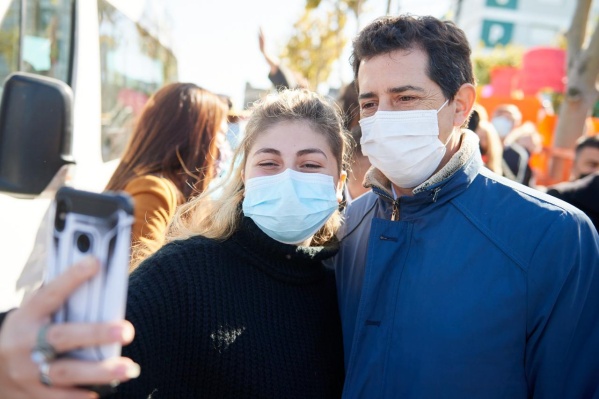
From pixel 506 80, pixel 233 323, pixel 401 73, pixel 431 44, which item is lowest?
pixel 233 323

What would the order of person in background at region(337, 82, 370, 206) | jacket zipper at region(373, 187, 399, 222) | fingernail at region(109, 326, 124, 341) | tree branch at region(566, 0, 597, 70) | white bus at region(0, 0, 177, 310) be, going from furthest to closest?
1. tree branch at region(566, 0, 597, 70)
2. person in background at region(337, 82, 370, 206)
3. white bus at region(0, 0, 177, 310)
4. jacket zipper at region(373, 187, 399, 222)
5. fingernail at region(109, 326, 124, 341)

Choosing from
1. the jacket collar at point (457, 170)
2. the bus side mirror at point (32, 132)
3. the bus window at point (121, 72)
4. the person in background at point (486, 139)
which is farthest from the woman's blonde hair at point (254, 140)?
the person in background at point (486, 139)

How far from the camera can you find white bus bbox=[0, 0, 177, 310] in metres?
2.63

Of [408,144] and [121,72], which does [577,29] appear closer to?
[121,72]

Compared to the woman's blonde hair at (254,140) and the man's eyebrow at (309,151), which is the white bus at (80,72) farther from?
the man's eyebrow at (309,151)

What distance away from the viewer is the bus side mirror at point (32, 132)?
1653 millimetres

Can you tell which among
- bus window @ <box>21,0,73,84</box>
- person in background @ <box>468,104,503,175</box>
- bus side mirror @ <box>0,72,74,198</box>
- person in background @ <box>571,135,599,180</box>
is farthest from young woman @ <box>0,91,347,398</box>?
person in background @ <box>571,135,599,180</box>

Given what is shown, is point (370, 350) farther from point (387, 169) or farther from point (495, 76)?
point (495, 76)

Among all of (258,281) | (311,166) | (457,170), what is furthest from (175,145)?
(457,170)

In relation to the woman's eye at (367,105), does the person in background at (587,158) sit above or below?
below

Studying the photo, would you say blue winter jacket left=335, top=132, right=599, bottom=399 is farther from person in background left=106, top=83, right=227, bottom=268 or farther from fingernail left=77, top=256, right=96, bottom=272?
person in background left=106, top=83, right=227, bottom=268

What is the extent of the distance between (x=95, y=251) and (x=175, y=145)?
234 centimetres

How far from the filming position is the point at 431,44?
2.10 metres

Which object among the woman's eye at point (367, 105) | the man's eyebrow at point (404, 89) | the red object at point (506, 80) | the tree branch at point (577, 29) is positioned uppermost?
the tree branch at point (577, 29)
